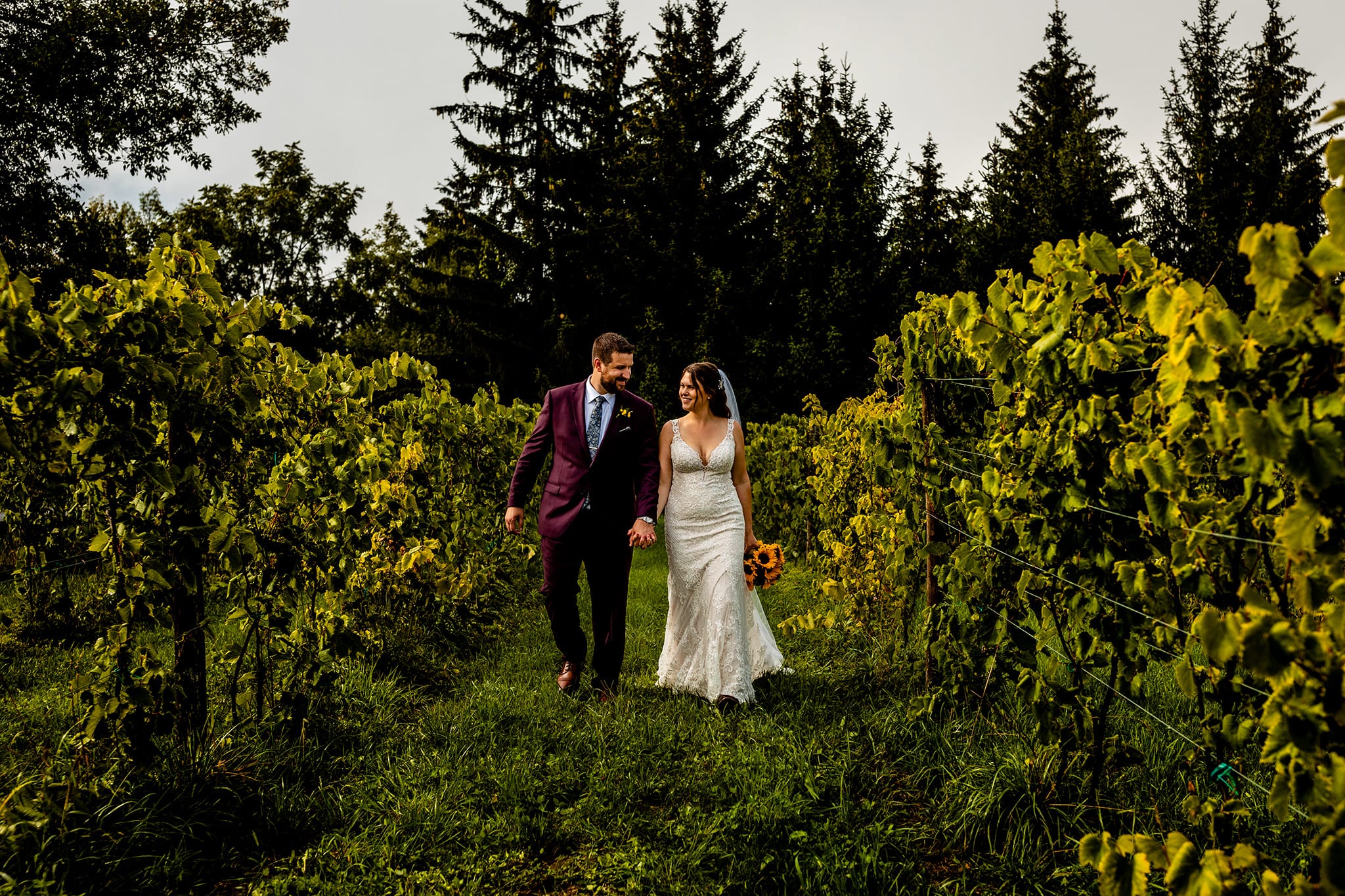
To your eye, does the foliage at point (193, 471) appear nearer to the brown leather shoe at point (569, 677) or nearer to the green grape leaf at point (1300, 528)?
the brown leather shoe at point (569, 677)

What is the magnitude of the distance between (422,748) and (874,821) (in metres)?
1.96

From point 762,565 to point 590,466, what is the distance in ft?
4.24

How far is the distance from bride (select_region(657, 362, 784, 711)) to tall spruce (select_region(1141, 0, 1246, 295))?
19.0 metres

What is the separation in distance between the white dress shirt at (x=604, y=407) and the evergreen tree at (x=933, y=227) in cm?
1761

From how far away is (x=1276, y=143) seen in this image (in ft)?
69.5

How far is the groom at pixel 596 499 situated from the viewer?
435 centimetres

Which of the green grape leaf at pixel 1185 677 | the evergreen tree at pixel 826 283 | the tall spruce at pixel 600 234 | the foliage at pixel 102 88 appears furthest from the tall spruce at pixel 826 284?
the green grape leaf at pixel 1185 677

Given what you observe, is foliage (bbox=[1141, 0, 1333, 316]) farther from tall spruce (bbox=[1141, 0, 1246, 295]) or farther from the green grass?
the green grass

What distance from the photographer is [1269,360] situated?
4.46ft

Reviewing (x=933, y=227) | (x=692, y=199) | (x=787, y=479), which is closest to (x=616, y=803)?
(x=787, y=479)

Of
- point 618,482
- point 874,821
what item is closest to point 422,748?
point 618,482

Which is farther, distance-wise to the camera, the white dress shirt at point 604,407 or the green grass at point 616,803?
→ the white dress shirt at point 604,407

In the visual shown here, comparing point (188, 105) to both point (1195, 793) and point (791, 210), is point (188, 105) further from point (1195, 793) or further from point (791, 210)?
point (1195, 793)

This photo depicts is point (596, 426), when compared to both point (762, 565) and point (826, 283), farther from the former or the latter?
point (826, 283)
